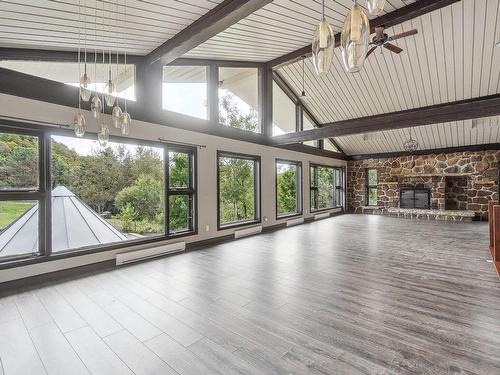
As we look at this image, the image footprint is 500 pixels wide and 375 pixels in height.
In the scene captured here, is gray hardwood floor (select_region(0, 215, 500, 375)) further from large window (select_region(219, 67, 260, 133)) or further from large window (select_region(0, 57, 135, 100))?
large window (select_region(219, 67, 260, 133))

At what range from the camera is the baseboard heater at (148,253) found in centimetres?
431

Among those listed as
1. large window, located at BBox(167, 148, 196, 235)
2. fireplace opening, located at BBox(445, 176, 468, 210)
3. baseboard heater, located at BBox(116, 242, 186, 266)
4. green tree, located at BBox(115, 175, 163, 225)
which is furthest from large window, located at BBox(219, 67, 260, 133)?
fireplace opening, located at BBox(445, 176, 468, 210)

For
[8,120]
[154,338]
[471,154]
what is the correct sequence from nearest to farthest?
[154,338]
[8,120]
[471,154]

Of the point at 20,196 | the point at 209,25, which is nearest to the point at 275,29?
the point at 209,25

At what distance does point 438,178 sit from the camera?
9945 mm

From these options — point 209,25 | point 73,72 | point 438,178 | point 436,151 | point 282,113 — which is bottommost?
point 438,178

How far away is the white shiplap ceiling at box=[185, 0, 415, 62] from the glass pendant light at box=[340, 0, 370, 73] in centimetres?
320

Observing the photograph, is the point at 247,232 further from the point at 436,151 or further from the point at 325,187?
the point at 436,151

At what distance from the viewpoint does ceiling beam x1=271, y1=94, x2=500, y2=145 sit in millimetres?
4743

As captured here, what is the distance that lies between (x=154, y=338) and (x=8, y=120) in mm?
3253

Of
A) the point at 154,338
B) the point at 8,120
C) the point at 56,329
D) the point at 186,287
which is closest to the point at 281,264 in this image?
the point at 186,287

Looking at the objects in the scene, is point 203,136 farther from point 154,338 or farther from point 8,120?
point 154,338

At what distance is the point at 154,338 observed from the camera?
7.48ft

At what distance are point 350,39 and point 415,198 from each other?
10921mm
